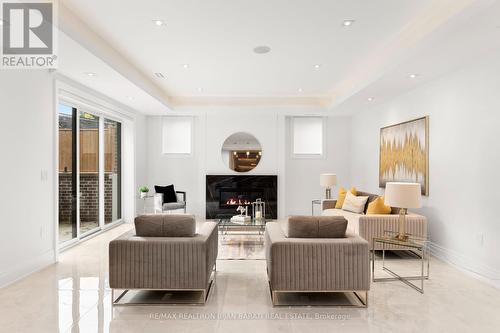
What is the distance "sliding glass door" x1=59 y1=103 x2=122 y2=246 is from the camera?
484 cm

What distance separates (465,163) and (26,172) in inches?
209

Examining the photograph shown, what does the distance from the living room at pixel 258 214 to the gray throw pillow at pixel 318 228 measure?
2cm

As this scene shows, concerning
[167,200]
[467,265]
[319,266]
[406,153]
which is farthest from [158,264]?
[406,153]

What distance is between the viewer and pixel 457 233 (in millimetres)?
3961

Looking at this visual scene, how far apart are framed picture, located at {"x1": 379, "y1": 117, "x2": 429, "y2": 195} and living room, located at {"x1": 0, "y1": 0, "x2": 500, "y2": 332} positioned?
3 centimetres

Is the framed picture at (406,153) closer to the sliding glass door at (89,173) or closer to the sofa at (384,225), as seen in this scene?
the sofa at (384,225)

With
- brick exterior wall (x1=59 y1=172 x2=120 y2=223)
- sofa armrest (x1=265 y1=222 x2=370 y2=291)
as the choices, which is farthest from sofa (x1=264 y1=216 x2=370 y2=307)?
brick exterior wall (x1=59 y1=172 x2=120 y2=223)

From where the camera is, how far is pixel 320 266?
2.75 m

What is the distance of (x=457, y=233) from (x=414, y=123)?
1.77 metres

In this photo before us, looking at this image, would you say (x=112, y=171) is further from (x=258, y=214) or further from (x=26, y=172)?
(x=258, y=214)

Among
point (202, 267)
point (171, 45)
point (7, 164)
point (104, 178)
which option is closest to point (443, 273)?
point (202, 267)

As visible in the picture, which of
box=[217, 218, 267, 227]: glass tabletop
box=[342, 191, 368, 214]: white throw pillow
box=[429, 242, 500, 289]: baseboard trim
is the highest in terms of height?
box=[342, 191, 368, 214]: white throw pillow

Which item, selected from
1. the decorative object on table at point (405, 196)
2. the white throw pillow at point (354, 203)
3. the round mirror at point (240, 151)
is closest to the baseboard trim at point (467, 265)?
the decorative object on table at point (405, 196)

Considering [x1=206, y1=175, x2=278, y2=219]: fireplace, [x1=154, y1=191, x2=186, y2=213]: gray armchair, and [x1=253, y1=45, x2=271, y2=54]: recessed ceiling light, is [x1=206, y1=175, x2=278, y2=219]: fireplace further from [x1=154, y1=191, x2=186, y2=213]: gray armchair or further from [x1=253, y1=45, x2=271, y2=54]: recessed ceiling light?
[x1=253, y1=45, x2=271, y2=54]: recessed ceiling light
